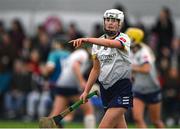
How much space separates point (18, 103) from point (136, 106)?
7.06m

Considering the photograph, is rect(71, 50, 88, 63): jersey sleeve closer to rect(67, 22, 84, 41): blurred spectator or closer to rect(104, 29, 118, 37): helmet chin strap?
rect(104, 29, 118, 37): helmet chin strap

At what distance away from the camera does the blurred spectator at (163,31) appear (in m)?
22.7

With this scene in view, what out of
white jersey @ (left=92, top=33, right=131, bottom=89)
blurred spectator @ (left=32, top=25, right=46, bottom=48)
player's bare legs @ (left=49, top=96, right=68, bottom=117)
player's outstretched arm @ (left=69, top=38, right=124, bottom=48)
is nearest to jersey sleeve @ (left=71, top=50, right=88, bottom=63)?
player's bare legs @ (left=49, top=96, right=68, bottom=117)

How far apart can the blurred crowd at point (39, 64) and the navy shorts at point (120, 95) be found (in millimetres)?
9121

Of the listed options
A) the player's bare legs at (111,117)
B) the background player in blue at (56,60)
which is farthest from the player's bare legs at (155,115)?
the player's bare legs at (111,117)

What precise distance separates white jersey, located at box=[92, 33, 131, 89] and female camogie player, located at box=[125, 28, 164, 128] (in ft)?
10.5

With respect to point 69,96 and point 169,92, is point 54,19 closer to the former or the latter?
point 169,92

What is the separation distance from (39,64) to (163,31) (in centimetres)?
338

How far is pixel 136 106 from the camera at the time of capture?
16.1 meters

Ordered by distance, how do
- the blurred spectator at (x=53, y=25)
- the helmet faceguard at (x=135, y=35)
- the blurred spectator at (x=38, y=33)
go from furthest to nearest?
the blurred spectator at (x=53, y=25)
the blurred spectator at (x=38, y=33)
the helmet faceguard at (x=135, y=35)

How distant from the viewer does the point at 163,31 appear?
2280 centimetres

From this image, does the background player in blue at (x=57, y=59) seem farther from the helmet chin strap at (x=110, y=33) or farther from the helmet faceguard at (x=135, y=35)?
the helmet chin strap at (x=110, y=33)

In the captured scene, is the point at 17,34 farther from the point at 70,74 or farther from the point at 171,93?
the point at 70,74

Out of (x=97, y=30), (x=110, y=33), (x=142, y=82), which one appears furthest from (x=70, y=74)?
(x=97, y=30)
